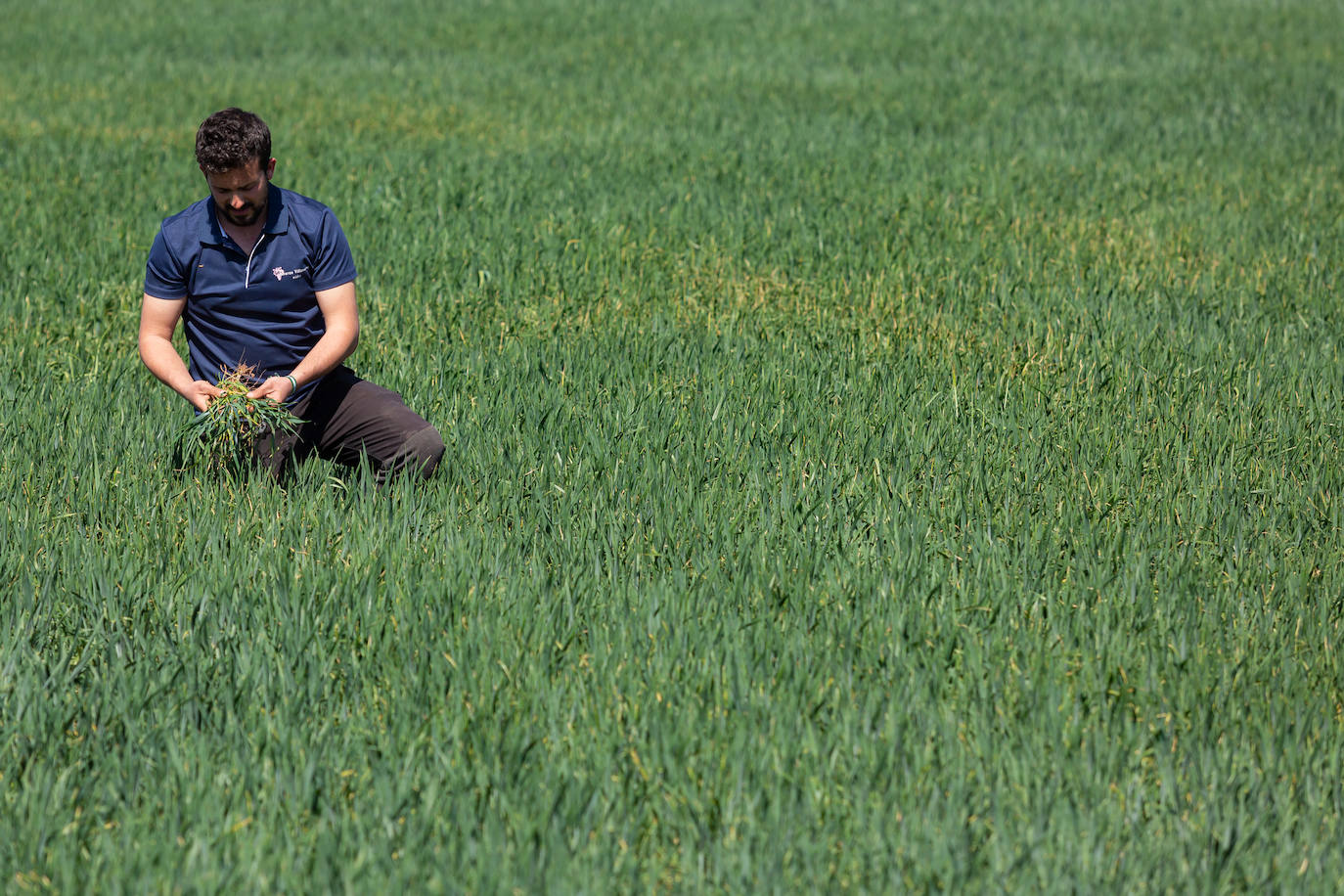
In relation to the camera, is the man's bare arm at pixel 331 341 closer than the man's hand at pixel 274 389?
No

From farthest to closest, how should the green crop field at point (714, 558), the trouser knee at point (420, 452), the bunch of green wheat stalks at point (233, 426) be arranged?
the trouser knee at point (420, 452) → the bunch of green wheat stalks at point (233, 426) → the green crop field at point (714, 558)

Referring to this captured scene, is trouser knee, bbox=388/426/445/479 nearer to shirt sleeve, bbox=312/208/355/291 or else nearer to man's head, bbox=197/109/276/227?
shirt sleeve, bbox=312/208/355/291

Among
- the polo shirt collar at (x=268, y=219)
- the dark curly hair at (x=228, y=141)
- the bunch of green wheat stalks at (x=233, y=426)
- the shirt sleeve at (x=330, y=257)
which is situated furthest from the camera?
the shirt sleeve at (x=330, y=257)

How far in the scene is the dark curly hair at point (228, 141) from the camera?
373cm

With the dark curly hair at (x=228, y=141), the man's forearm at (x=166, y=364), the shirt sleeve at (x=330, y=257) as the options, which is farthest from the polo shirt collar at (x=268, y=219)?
the man's forearm at (x=166, y=364)

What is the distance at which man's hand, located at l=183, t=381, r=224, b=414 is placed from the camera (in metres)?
3.93

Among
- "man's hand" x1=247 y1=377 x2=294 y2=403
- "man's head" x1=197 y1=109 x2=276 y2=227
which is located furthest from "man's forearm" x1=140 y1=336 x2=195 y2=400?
"man's head" x1=197 y1=109 x2=276 y2=227

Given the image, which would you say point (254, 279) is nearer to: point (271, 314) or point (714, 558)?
point (271, 314)

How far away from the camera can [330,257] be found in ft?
13.6

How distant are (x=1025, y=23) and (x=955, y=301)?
13469 millimetres

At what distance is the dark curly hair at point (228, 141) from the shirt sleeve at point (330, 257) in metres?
0.39

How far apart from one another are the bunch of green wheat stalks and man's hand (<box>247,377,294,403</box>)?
0.02 m

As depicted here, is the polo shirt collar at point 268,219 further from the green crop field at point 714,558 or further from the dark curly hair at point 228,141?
the green crop field at point 714,558

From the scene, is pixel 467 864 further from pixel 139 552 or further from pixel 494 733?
pixel 139 552
